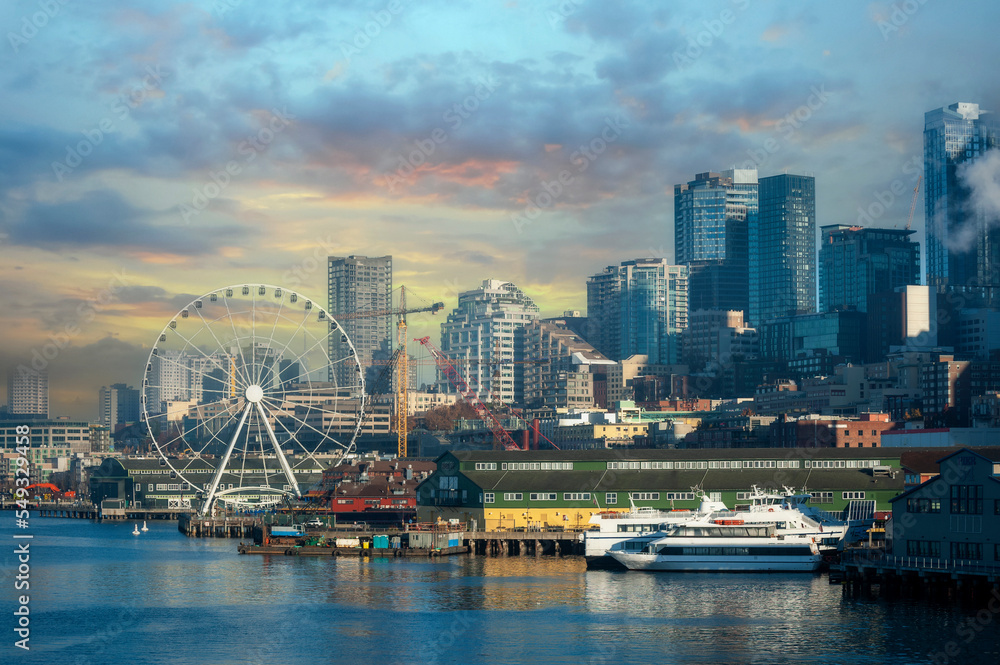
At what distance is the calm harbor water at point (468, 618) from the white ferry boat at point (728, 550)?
2185 mm

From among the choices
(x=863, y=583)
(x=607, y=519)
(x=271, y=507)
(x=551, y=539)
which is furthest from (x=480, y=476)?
(x=271, y=507)

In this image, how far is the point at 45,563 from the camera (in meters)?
112

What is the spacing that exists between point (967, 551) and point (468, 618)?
2787 centimetres

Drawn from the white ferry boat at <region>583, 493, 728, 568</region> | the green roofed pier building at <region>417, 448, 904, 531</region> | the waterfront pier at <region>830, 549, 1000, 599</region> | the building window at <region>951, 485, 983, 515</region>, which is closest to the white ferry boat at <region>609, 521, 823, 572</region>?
the white ferry boat at <region>583, 493, 728, 568</region>

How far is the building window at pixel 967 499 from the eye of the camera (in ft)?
254

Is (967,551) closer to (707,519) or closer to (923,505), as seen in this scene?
(923,505)

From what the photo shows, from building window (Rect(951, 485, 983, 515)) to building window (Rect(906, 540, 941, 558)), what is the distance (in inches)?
94.1

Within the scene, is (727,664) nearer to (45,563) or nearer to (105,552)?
(45,563)

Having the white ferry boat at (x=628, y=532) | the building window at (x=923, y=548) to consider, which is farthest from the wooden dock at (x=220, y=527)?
the building window at (x=923, y=548)

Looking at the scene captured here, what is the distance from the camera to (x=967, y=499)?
3076 inches

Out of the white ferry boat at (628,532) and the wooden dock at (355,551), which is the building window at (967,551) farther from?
the wooden dock at (355,551)

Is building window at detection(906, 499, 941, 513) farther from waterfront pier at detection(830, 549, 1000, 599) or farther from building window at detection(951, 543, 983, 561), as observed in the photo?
waterfront pier at detection(830, 549, 1000, 599)

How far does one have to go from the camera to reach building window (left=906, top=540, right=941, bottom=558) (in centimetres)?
7956

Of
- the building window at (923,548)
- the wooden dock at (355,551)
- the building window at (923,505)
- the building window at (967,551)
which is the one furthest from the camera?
the wooden dock at (355,551)
